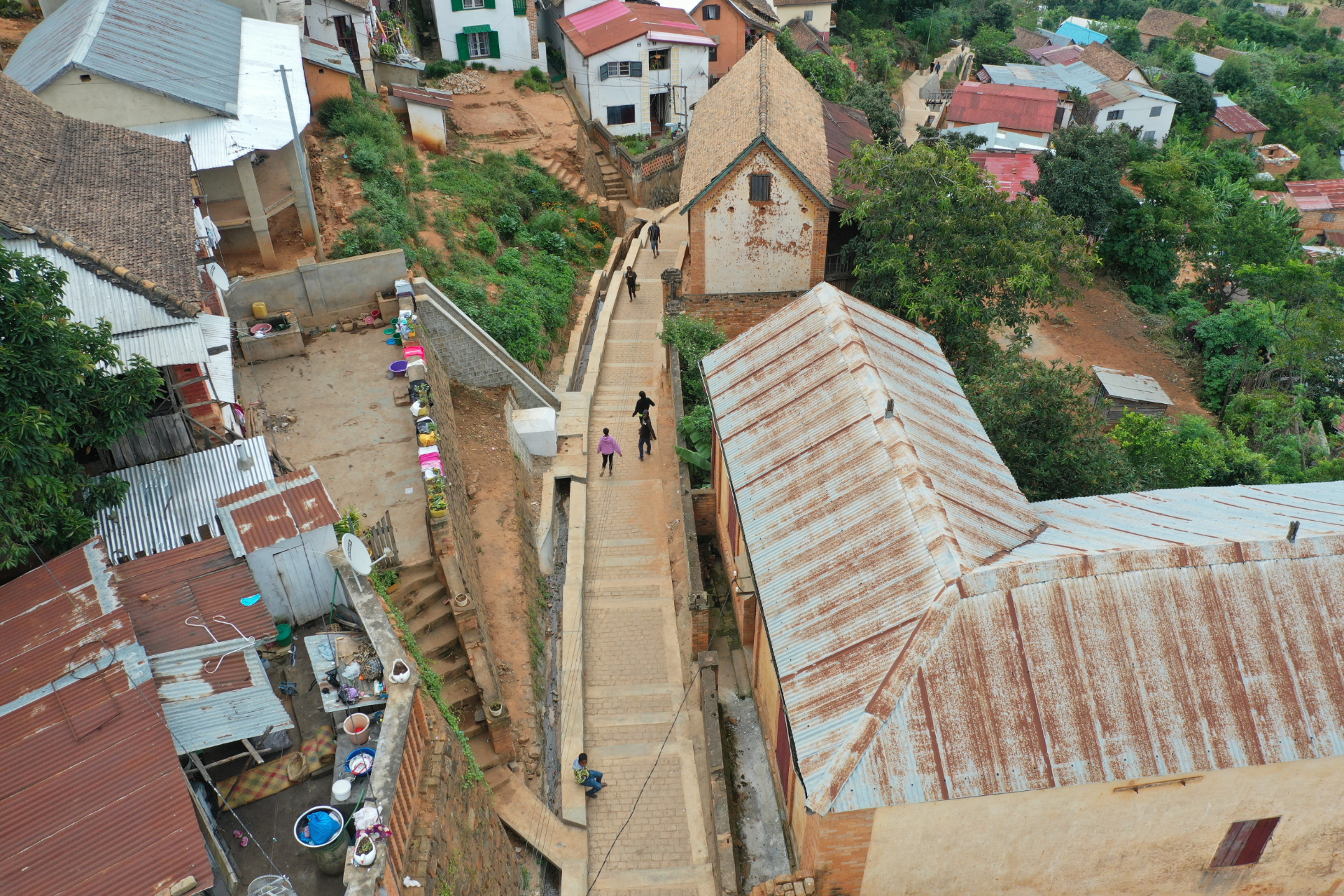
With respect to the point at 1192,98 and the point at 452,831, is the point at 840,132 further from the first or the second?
the point at 1192,98

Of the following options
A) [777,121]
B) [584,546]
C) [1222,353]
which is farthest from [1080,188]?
[584,546]

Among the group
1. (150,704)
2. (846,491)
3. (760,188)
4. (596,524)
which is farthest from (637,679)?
(760,188)

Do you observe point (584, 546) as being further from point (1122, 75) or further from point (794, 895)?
point (1122, 75)

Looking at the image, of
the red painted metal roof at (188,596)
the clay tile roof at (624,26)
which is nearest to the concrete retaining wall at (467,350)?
the red painted metal roof at (188,596)

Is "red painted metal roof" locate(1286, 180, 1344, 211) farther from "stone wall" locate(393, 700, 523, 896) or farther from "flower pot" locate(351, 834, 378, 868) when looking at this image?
"flower pot" locate(351, 834, 378, 868)

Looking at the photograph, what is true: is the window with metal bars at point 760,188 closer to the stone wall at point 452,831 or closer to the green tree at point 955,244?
the green tree at point 955,244

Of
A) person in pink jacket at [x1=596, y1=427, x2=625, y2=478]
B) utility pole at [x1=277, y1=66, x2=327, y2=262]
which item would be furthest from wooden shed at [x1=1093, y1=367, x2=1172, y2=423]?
utility pole at [x1=277, y1=66, x2=327, y2=262]

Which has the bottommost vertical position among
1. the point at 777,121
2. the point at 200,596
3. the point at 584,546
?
the point at 584,546
